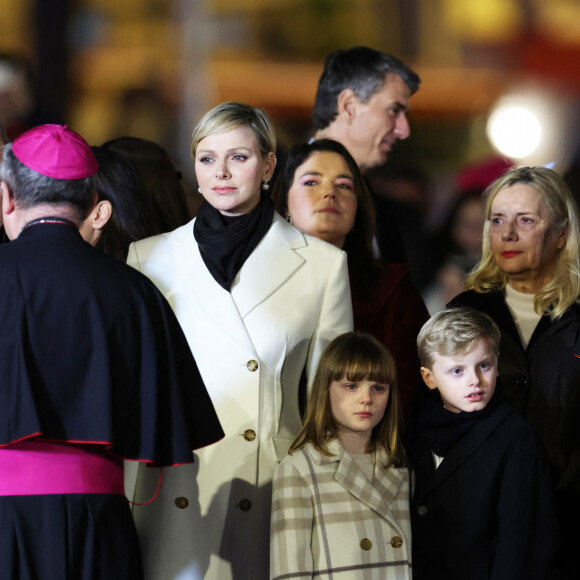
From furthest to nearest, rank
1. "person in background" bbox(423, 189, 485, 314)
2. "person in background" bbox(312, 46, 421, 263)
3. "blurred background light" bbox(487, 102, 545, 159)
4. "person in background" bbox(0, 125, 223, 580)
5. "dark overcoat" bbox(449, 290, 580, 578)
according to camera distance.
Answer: "blurred background light" bbox(487, 102, 545, 159) → "person in background" bbox(423, 189, 485, 314) → "person in background" bbox(312, 46, 421, 263) → "dark overcoat" bbox(449, 290, 580, 578) → "person in background" bbox(0, 125, 223, 580)

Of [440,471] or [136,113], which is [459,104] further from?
[440,471]

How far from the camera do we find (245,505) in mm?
3287

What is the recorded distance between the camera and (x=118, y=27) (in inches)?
229

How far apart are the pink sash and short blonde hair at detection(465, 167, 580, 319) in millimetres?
1757

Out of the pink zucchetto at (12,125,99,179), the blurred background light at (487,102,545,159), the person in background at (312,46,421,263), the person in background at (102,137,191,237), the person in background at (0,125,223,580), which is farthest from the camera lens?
the blurred background light at (487,102,545,159)

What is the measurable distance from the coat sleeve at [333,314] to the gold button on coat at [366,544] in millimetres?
481

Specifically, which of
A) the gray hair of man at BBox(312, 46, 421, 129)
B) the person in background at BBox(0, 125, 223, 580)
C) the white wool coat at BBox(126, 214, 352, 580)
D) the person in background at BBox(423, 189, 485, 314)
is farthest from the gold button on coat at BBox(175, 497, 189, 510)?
the person in background at BBox(423, 189, 485, 314)

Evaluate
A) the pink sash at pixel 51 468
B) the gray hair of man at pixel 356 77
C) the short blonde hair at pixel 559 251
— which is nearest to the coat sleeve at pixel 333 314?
the short blonde hair at pixel 559 251

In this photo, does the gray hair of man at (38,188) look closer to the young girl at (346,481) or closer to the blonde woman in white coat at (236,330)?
the blonde woman in white coat at (236,330)

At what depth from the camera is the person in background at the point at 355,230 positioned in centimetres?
393

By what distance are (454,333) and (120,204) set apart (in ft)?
3.80

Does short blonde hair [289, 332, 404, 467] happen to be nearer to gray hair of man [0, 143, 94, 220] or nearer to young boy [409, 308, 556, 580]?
young boy [409, 308, 556, 580]

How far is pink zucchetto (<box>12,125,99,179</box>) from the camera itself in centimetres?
273

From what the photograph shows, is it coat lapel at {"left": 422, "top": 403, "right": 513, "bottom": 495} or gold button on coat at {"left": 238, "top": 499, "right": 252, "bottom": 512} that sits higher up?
coat lapel at {"left": 422, "top": 403, "right": 513, "bottom": 495}
